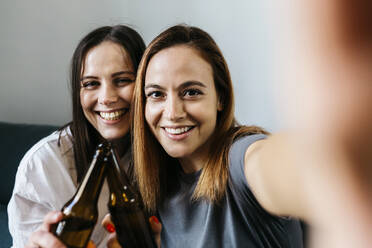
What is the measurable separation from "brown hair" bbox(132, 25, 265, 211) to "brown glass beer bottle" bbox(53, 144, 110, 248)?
357 millimetres

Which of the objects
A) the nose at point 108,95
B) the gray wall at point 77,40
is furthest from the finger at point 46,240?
the gray wall at point 77,40

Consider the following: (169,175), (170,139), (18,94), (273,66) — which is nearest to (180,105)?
(170,139)

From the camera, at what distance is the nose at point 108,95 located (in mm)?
979

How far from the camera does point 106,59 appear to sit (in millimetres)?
1002

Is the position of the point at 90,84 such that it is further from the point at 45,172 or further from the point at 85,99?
the point at 45,172

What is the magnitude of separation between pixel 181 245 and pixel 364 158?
Answer: 693mm

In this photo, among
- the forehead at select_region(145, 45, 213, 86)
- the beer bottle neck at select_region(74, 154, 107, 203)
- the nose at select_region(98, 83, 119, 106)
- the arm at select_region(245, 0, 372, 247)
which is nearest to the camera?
the arm at select_region(245, 0, 372, 247)

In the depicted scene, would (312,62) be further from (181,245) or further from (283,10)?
(181,245)

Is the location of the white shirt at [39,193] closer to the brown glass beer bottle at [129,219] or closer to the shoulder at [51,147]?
the shoulder at [51,147]

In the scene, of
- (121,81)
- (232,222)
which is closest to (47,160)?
(121,81)

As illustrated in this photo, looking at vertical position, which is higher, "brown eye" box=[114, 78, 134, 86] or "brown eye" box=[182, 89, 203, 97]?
"brown eye" box=[114, 78, 134, 86]

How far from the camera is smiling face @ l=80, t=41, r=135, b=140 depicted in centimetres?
100

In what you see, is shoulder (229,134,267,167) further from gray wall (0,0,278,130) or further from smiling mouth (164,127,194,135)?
gray wall (0,0,278,130)

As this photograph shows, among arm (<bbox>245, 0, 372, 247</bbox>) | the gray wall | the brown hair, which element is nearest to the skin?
the brown hair
